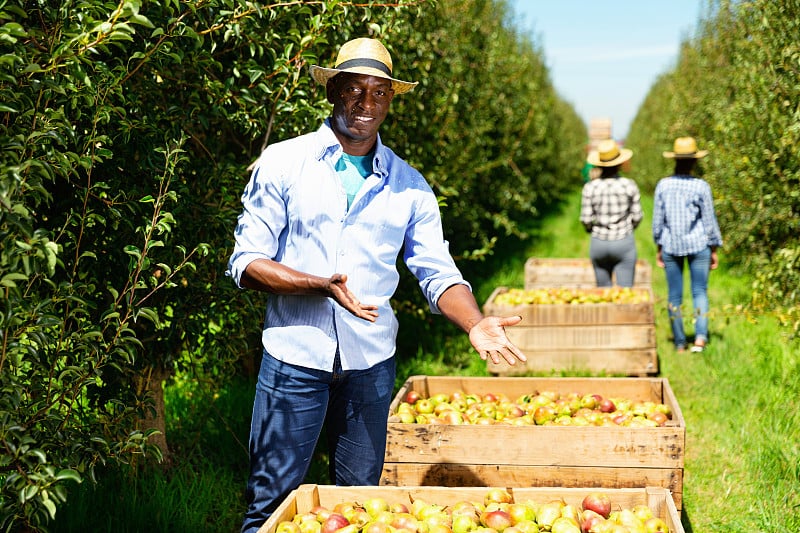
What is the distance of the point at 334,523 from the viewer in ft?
8.40

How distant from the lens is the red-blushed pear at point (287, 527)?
253cm

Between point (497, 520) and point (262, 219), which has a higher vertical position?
point (262, 219)

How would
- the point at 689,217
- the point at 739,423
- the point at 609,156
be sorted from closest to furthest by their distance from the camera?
the point at 739,423, the point at 689,217, the point at 609,156

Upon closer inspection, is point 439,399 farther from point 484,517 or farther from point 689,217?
point 689,217

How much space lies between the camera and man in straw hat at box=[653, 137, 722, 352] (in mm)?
7355

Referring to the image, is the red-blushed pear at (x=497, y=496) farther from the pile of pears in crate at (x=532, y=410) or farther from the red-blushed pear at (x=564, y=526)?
the pile of pears in crate at (x=532, y=410)

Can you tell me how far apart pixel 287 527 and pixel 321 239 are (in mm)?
952

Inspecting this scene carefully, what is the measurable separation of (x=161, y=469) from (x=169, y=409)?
0.86 metres

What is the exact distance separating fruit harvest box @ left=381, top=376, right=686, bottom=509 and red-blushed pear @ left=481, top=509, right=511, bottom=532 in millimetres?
1195

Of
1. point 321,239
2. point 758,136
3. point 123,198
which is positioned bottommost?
point 321,239

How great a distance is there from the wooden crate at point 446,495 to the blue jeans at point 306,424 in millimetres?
153

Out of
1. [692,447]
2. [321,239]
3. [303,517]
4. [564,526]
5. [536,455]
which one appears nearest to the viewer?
[564,526]

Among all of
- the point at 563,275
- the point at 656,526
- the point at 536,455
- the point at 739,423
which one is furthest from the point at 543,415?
the point at 563,275

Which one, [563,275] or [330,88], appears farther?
[563,275]
